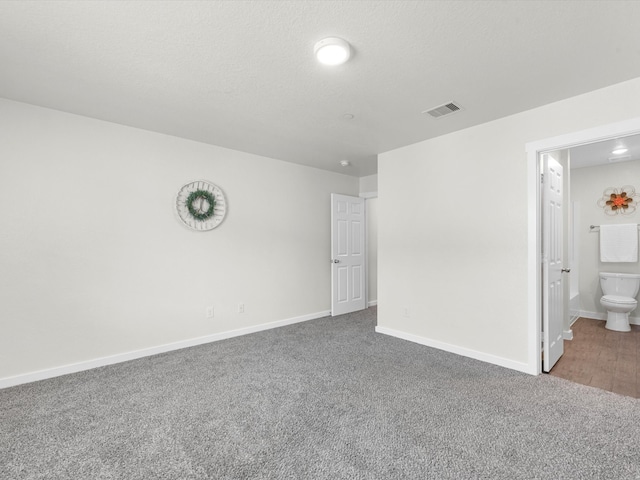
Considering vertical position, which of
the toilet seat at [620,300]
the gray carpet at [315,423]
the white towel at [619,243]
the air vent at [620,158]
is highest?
the air vent at [620,158]

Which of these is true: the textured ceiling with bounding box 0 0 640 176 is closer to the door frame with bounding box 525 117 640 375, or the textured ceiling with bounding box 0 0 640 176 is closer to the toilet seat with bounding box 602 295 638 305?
the door frame with bounding box 525 117 640 375

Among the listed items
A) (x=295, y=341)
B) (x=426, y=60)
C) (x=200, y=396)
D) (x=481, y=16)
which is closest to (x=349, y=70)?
(x=426, y=60)

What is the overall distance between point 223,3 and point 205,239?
2.70m

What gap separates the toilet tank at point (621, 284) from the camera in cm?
434

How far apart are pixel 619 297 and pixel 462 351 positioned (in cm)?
280

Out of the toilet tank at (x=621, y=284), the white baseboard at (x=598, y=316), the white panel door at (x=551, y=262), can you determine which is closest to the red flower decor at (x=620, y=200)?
the toilet tank at (x=621, y=284)

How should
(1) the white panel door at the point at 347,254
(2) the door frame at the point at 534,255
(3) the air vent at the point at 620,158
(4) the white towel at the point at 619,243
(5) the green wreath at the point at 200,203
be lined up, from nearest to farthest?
(2) the door frame at the point at 534,255, (5) the green wreath at the point at 200,203, (3) the air vent at the point at 620,158, (4) the white towel at the point at 619,243, (1) the white panel door at the point at 347,254

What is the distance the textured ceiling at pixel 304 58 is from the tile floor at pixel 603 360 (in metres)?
2.44

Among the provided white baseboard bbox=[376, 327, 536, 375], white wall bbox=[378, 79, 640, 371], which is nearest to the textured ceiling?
white wall bbox=[378, 79, 640, 371]

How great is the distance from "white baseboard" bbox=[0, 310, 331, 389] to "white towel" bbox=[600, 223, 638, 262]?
4789mm

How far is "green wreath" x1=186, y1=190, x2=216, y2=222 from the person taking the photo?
12.0 feet

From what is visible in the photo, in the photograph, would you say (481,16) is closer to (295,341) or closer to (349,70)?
(349,70)

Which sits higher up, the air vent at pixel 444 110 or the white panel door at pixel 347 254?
the air vent at pixel 444 110

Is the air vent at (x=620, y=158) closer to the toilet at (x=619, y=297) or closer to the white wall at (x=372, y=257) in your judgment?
the toilet at (x=619, y=297)
